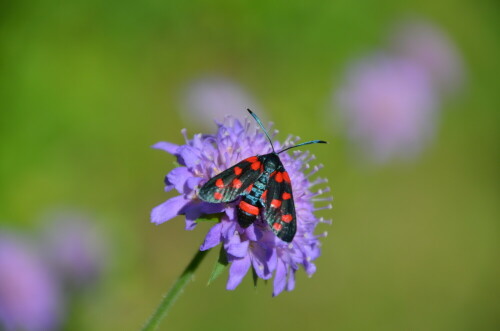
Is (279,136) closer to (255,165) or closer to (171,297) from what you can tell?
(255,165)

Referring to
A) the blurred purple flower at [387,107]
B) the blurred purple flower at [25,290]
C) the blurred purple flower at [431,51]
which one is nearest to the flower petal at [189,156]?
the blurred purple flower at [25,290]

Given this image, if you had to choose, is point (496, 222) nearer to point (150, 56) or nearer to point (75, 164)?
point (150, 56)

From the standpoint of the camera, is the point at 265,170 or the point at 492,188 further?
the point at 492,188

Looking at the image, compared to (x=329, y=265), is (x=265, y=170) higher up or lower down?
higher up

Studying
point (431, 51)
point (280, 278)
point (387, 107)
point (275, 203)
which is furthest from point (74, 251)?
point (431, 51)

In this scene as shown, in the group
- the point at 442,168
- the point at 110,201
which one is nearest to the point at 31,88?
the point at 110,201

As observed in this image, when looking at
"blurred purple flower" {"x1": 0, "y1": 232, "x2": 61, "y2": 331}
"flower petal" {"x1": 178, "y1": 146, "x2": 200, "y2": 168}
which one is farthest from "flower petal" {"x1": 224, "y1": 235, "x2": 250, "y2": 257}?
"blurred purple flower" {"x1": 0, "y1": 232, "x2": 61, "y2": 331}

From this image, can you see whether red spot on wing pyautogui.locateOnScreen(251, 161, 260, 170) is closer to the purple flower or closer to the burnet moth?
the burnet moth
